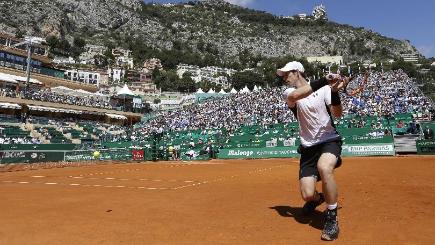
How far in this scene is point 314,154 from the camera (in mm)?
6227

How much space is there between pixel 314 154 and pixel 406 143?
24.9 meters

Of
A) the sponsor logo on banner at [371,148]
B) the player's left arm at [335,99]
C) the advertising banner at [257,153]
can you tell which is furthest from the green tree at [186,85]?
the player's left arm at [335,99]

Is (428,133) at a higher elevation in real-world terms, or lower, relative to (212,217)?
higher

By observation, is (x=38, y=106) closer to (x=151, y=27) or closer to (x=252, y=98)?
(x=252, y=98)

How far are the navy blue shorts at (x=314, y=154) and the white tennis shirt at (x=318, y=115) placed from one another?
3.4 inches

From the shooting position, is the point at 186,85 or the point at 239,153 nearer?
the point at 239,153

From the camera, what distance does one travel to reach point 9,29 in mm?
134250

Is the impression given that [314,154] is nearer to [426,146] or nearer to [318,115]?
[318,115]

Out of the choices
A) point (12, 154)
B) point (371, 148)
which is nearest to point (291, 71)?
point (371, 148)

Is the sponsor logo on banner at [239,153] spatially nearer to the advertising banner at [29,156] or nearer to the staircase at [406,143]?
the staircase at [406,143]

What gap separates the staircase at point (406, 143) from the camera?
2812 cm

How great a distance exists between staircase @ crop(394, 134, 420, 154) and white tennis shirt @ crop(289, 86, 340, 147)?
81.6ft

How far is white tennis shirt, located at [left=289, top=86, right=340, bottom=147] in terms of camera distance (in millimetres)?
6000

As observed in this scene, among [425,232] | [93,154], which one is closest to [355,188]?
[425,232]
